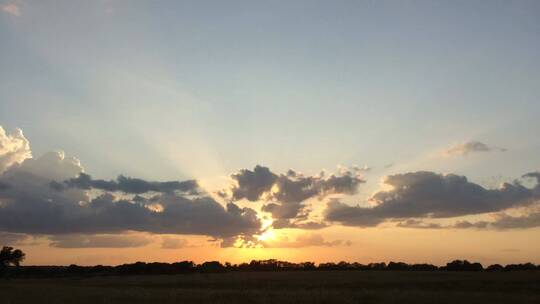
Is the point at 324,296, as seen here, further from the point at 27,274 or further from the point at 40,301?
the point at 27,274

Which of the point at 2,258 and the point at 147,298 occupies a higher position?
the point at 2,258

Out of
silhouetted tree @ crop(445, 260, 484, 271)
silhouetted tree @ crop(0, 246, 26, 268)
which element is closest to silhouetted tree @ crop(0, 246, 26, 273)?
silhouetted tree @ crop(0, 246, 26, 268)

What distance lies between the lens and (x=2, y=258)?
13800 cm

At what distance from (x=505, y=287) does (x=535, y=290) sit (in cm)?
485

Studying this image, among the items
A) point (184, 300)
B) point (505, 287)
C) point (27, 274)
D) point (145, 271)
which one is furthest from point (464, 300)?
point (27, 274)

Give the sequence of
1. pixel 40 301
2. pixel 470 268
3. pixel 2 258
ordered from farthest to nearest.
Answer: pixel 2 258 → pixel 470 268 → pixel 40 301

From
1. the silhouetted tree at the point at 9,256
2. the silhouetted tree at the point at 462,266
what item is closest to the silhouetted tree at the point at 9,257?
the silhouetted tree at the point at 9,256

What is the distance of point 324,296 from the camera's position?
49.0m

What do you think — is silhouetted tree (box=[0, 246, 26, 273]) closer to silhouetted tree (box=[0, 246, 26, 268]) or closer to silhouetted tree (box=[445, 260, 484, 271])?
silhouetted tree (box=[0, 246, 26, 268])

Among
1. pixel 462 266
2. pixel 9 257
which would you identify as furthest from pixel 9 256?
pixel 462 266

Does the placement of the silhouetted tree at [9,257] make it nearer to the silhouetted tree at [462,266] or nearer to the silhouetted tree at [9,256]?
the silhouetted tree at [9,256]

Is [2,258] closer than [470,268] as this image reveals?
No

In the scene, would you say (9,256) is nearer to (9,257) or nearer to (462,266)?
(9,257)

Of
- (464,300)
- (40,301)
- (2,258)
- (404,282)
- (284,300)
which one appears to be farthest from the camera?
(2,258)
